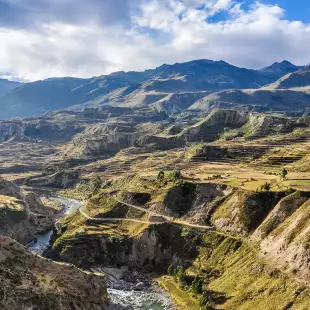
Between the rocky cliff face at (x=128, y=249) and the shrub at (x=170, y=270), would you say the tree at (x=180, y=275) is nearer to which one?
the shrub at (x=170, y=270)

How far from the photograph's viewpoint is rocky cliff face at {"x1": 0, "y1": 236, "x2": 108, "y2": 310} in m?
94.2

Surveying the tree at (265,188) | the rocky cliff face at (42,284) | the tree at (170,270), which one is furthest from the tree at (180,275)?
the tree at (265,188)

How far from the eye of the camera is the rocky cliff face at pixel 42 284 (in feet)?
309

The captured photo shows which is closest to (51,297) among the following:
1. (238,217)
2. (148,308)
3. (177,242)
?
(148,308)

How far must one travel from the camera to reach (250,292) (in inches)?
4269

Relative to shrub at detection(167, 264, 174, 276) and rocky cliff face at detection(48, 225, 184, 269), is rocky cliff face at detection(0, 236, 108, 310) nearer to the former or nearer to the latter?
shrub at detection(167, 264, 174, 276)

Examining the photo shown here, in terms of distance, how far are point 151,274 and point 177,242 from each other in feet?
47.7

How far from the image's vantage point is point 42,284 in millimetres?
101312

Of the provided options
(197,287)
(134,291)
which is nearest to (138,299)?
(134,291)

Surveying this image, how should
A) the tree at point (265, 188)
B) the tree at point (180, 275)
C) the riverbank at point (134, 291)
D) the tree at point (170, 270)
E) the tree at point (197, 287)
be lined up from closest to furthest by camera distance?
1. the riverbank at point (134, 291)
2. the tree at point (197, 287)
3. the tree at point (180, 275)
4. the tree at point (170, 270)
5. the tree at point (265, 188)

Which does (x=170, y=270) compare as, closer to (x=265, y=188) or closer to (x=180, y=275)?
(x=180, y=275)

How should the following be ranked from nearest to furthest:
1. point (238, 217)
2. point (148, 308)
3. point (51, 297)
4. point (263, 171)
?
point (51, 297) < point (148, 308) < point (238, 217) < point (263, 171)

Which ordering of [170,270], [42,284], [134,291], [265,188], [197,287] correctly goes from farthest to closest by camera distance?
1. [265,188]
2. [170,270]
3. [134,291]
4. [197,287]
5. [42,284]

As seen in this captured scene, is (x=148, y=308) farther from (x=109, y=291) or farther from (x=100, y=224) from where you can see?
(x=100, y=224)
